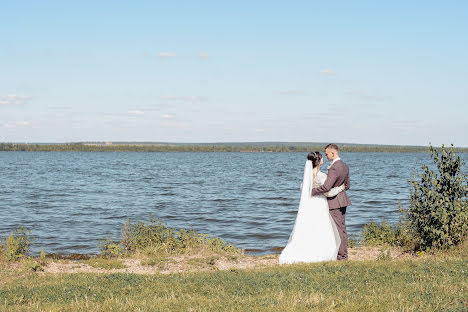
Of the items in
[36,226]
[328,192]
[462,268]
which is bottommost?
[36,226]

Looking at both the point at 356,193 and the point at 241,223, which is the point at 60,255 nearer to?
the point at 241,223

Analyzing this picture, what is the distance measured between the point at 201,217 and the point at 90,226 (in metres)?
5.13

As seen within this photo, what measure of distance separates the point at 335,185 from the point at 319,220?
85 centimetres

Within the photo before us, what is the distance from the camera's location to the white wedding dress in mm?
11242

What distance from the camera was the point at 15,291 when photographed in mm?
8438

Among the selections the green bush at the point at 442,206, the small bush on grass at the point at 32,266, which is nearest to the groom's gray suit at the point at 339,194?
the green bush at the point at 442,206

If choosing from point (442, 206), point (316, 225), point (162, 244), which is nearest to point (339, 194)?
point (316, 225)

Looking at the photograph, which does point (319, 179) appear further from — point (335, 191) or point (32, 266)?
point (32, 266)

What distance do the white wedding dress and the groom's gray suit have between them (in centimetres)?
11

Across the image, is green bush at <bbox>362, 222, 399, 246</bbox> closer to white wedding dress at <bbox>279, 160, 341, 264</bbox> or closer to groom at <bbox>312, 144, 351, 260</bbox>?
groom at <bbox>312, 144, 351, 260</bbox>

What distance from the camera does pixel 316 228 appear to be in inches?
→ 444

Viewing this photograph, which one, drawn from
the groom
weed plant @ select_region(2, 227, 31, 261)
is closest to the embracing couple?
the groom

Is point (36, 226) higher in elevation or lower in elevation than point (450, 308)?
lower

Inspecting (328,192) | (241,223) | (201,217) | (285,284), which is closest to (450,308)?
(285,284)
